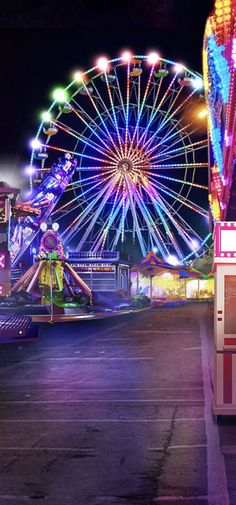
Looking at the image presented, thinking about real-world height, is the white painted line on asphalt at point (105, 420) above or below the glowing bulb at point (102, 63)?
below

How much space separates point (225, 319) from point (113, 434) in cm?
220

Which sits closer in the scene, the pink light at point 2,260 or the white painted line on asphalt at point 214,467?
the white painted line on asphalt at point 214,467

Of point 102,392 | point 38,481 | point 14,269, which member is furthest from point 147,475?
point 14,269

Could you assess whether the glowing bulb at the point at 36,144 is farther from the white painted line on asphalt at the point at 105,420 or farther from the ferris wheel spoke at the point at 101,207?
the white painted line on asphalt at the point at 105,420

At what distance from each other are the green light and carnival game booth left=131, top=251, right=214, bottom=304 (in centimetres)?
2550

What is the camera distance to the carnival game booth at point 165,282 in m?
65.9

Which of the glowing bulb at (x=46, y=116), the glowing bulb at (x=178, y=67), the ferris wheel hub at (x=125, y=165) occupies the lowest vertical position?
the ferris wheel hub at (x=125, y=165)

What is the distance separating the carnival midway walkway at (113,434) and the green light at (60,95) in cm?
2799

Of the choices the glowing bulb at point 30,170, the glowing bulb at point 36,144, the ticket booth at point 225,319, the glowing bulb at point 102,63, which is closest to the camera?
the ticket booth at point 225,319

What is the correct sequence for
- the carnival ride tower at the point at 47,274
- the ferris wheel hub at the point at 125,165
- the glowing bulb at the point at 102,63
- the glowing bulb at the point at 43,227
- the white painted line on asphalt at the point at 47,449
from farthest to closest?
the glowing bulb at the point at 43,227 < the carnival ride tower at the point at 47,274 < the glowing bulb at the point at 102,63 < the ferris wheel hub at the point at 125,165 < the white painted line on asphalt at the point at 47,449

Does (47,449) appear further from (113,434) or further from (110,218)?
(110,218)

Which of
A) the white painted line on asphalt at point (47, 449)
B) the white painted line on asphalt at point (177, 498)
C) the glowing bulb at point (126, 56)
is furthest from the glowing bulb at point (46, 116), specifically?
the white painted line on asphalt at point (177, 498)

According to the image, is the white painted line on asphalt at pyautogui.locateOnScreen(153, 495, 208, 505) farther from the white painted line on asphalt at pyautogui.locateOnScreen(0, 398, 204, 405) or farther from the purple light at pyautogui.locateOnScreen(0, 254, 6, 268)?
the purple light at pyautogui.locateOnScreen(0, 254, 6, 268)

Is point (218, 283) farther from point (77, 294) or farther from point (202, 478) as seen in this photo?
point (77, 294)
